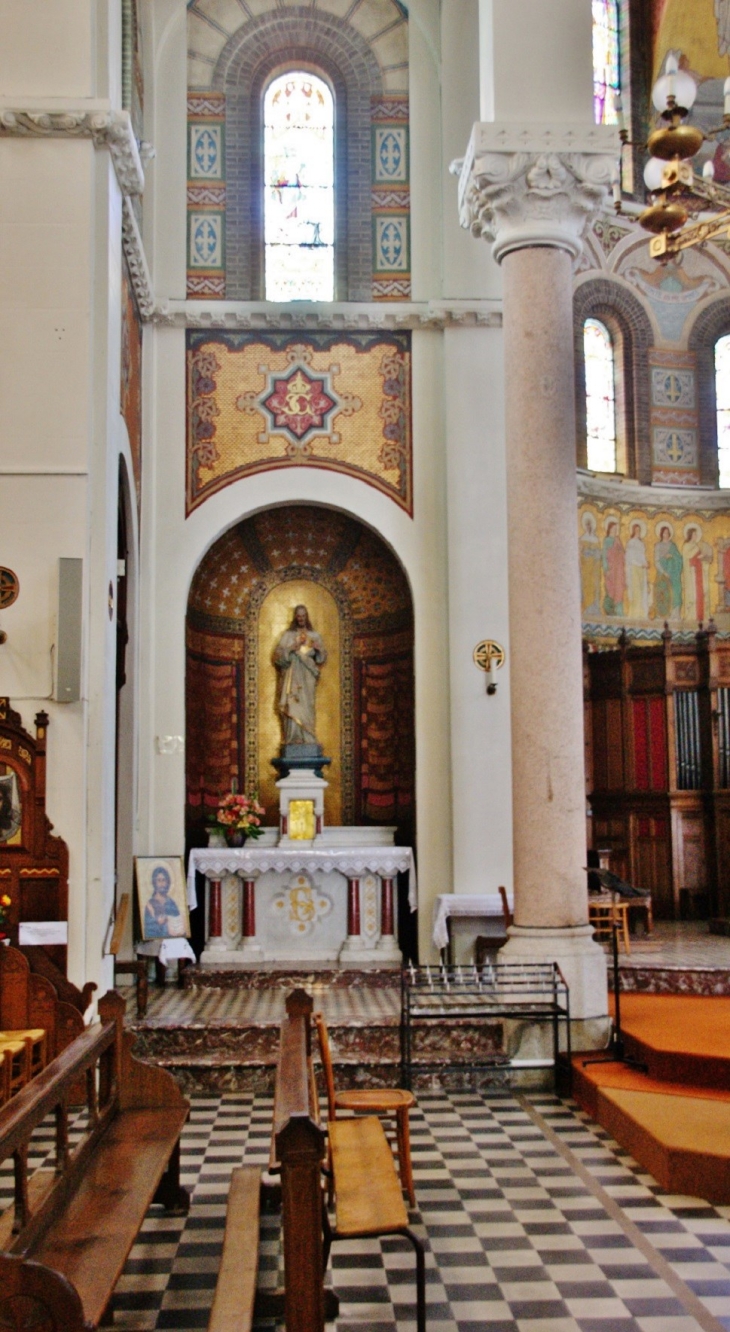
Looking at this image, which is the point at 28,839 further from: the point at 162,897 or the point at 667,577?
the point at 667,577

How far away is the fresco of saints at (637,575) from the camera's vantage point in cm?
1650

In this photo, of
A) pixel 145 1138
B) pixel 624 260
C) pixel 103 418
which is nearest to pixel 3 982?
pixel 145 1138

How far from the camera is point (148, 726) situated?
511 inches

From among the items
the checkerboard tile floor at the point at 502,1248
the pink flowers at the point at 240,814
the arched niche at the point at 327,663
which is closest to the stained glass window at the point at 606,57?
the arched niche at the point at 327,663

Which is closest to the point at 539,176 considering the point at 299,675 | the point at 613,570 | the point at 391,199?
the point at 391,199

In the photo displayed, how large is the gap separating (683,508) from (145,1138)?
1276 cm

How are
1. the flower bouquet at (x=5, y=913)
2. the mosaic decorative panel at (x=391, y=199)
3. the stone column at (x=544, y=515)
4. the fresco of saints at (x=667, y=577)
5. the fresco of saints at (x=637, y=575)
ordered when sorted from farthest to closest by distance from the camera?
the fresco of saints at (x=667, y=577) < the fresco of saints at (x=637, y=575) < the mosaic decorative panel at (x=391, y=199) < the stone column at (x=544, y=515) < the flower bouquet at (x=5, y=913)

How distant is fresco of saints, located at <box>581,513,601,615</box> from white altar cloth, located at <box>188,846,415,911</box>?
4.77 m

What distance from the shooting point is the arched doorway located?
14086 millimetres

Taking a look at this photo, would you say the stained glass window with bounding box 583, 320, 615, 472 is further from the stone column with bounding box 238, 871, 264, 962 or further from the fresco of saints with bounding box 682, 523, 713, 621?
the stone column with bounding box 238, 871, 264, 962

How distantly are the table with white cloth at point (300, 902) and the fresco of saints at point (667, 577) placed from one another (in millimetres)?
5607

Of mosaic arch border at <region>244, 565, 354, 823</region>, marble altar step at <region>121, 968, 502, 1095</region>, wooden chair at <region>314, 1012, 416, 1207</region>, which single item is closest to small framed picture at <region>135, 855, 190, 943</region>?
marble altar step at <region>121, 968, 502, 1095</region>

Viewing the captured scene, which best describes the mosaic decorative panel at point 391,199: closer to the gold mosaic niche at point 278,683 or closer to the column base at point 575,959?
the gold mosaic niche at point 278,683

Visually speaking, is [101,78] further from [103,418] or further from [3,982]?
[3,982]
